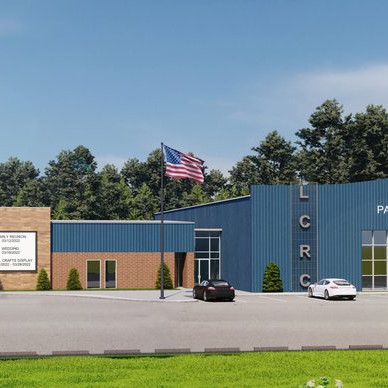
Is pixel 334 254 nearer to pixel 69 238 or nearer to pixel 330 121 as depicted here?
pixel 69 238

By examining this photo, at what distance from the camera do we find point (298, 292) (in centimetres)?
5181

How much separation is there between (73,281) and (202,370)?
3828 centimetres

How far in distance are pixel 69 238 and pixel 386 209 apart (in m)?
23.1

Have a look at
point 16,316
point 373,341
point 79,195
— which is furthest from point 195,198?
point 373,341

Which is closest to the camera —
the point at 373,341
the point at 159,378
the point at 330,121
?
the point at 159,378

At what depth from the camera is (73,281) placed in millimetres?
53219

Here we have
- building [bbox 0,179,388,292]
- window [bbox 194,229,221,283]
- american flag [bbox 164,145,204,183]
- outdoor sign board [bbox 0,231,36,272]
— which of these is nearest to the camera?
american flag [bbox 164,145,204,183]

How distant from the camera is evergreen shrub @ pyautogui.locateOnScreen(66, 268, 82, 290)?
53.2 metres

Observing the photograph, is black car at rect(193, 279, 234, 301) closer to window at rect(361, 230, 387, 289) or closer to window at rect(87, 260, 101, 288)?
window at rect(87, 260, 101, 288)

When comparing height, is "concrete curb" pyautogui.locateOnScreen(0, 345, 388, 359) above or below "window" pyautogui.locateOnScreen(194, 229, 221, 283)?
below

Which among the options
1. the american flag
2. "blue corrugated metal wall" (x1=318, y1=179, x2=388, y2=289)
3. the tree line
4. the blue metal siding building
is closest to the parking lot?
the american flag

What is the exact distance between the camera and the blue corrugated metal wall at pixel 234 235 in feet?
174

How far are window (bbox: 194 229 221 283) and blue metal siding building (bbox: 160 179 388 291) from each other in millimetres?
5182

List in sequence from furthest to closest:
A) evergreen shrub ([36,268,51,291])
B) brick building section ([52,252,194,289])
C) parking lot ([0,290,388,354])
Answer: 1. brick building section ([52,252,194,289])
2. evergreen shrub ([36,268,51,291])
3. parking lot ([0,290,388,354])
